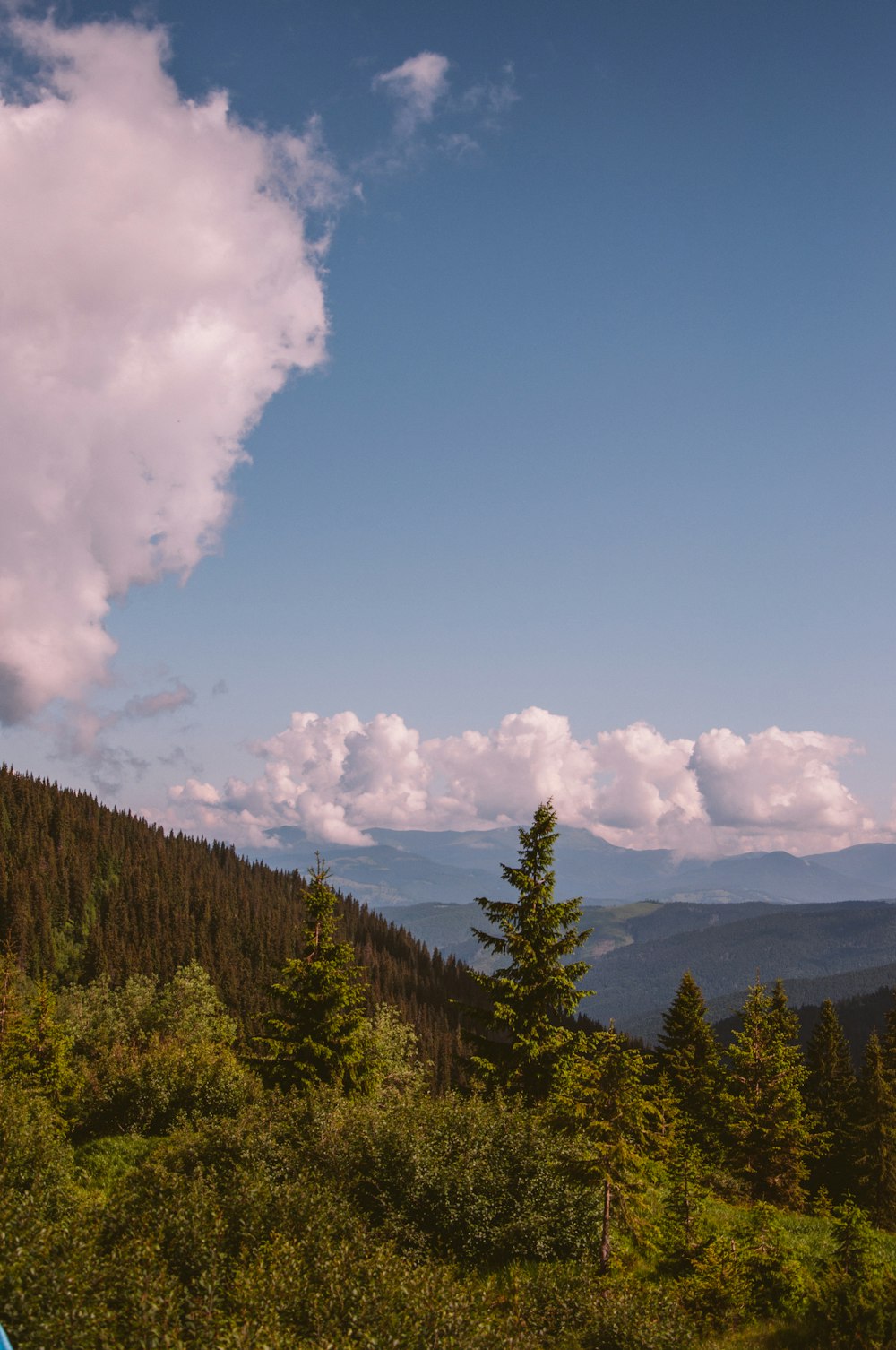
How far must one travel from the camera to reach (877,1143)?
58875 mm

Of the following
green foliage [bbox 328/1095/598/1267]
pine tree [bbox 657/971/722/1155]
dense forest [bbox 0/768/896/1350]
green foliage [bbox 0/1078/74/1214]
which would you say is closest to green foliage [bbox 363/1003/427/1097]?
dense forest [bbox 0/768/896/1350]

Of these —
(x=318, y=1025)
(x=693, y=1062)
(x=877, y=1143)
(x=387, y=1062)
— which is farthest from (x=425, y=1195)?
(x=877, y=1143)

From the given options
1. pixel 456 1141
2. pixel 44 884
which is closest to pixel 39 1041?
pixel 456 1141

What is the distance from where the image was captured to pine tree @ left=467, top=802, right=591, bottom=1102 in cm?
3250

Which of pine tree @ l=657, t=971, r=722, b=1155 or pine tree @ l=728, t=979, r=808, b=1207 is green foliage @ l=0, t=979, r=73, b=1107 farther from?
pine tree @ l=657, t=971, r=722, b=1155

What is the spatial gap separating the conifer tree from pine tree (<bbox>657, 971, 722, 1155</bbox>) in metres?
11.8

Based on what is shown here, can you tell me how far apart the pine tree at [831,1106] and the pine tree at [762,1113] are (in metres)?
10.9

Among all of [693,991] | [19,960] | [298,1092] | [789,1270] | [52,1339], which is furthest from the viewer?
[19,960]

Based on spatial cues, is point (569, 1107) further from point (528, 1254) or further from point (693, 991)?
point (693, 991)

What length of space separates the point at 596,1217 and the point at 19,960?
14674 centimetres

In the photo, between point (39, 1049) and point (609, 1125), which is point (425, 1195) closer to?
point (609, 1125)

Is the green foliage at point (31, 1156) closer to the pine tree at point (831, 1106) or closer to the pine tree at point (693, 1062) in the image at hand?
the pine tree at point (693, 1062)

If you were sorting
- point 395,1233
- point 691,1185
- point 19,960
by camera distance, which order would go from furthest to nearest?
point 19,960, point 691,1185, point 395,1233

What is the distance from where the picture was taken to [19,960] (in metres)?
140
